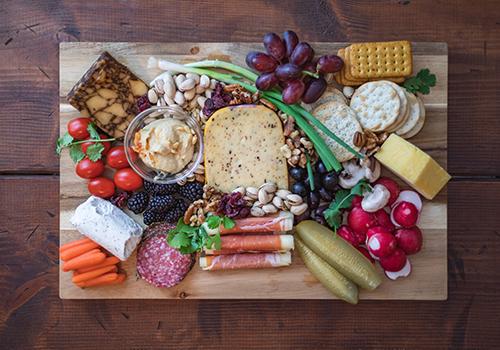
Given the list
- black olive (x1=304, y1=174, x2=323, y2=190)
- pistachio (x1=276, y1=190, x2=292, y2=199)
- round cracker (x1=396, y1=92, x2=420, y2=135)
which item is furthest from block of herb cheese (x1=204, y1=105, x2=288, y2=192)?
round cracker (x1=396, y1=92, x2=420, y2=135)

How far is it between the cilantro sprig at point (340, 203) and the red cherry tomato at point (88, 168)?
1.08 meters

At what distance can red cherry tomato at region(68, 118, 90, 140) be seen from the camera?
4.96 feet

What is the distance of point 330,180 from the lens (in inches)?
57.4

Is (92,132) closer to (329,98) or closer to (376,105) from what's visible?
(329,98)

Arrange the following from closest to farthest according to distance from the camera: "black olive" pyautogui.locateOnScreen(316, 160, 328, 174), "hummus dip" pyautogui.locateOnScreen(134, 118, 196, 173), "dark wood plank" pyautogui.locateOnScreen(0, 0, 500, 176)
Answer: "hummus dip" pyautogui.locateOnScreen(134, 118, 196, 173)
"black olive" pyautogui.locateOnScreen(316, 160, 328, 174)
"dark wood plank" pyautogui.locateOnScreen(0, 0, 500, 176)

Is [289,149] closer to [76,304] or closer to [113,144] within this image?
[113,144]

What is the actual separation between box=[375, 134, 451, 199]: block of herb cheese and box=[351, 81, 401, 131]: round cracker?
3.3 inches

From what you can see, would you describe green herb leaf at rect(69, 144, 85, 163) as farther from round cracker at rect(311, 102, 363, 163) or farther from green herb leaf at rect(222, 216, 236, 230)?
round cracker at rect(311, 102, 363, 163)

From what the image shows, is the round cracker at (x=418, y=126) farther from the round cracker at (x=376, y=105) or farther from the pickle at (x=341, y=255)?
the pickle at (x=341, y=255)

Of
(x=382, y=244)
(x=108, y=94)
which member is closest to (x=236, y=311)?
(x=382, y=244)

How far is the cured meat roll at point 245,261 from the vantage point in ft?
4.91

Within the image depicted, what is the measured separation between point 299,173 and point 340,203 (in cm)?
23

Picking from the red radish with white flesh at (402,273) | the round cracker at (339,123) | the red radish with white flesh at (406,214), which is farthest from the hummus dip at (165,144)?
the red radish with white flesh at (402,273)

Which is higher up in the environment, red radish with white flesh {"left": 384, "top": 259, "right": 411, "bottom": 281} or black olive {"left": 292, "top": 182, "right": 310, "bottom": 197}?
black olive {"left": 292, "top": 182, "right": 310, "bottom": 197}
